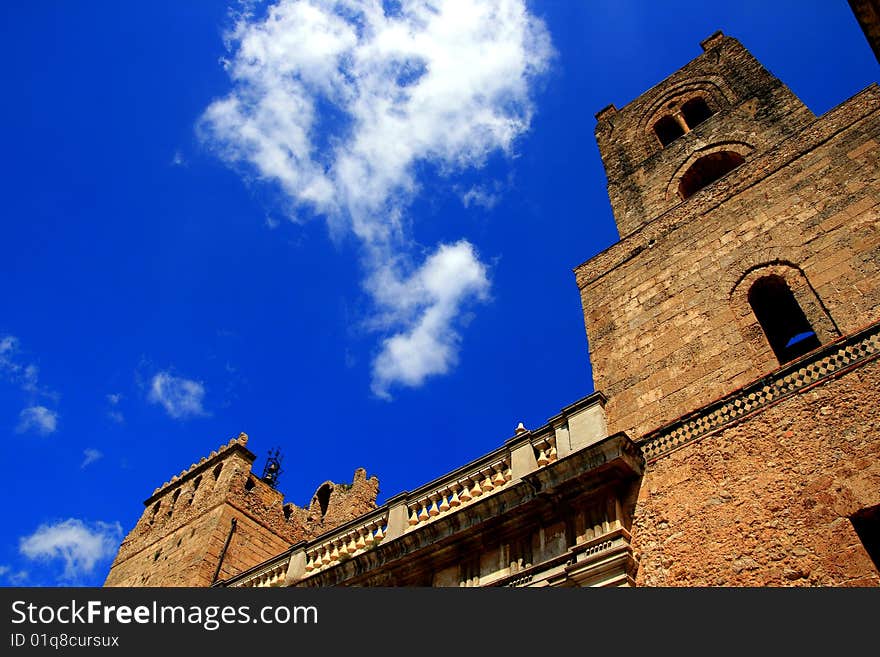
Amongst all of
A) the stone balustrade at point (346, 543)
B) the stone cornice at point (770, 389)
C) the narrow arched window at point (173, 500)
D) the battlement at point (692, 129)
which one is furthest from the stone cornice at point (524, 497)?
the narrow arched window at point (173, 500)


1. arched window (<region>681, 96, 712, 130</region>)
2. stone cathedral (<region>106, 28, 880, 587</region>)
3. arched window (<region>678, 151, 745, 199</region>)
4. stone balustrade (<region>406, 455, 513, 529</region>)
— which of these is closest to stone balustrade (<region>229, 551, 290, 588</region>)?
stone cathedral (<region>106, 28, 880, 587</region>)

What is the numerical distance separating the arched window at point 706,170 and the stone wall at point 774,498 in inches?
245

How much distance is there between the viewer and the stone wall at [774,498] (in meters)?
6.16

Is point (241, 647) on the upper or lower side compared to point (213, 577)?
lower

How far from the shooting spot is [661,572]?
698 centimetres

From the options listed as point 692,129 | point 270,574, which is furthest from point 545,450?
point 692,129

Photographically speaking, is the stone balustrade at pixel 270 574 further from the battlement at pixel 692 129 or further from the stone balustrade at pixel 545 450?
the battlement at pixel 692 129

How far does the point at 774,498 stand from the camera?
6688 millimetres

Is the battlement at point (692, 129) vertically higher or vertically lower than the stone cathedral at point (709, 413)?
higher

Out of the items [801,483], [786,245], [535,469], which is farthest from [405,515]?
[786,245]

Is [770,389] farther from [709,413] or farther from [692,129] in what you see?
[692,129]

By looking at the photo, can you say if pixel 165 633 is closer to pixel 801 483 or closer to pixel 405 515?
pixel 405 515

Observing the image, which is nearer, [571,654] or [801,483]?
[571,654]

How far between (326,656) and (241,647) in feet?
2.62
